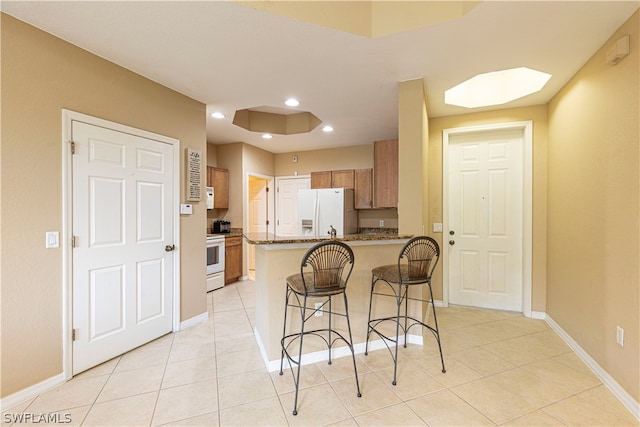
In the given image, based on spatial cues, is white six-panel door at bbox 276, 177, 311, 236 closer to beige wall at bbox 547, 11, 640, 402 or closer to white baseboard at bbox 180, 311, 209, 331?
white baseboard at bbox 180, 311, 209, 331

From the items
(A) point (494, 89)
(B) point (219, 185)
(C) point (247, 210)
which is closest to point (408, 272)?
(A) point (494, 89)

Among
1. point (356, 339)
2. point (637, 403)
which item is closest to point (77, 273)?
point (356, 339)

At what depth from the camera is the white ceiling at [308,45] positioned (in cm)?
178

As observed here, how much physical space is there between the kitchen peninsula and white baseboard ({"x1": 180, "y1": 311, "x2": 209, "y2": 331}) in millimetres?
888

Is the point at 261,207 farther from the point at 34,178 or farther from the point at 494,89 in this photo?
the point at 494,89

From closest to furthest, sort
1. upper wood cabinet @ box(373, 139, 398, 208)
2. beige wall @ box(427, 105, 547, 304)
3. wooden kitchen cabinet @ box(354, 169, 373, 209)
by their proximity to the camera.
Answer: beige wall @ box(427, 105, 547, 304) < upper wood cabinet @ box(373, 139, 398, 208) < wooden kitchen cabinet @ box(354, 169, 373, 209)

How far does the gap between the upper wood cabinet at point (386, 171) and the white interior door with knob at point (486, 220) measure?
0.79 metres

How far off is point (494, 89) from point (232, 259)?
14.9 feet

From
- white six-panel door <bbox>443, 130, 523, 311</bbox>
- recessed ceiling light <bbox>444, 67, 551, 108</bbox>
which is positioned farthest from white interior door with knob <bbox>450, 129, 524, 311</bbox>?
recessed ceiling light <bbox>444, 67, 551, 108</bbox>

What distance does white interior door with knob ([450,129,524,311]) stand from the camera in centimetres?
343

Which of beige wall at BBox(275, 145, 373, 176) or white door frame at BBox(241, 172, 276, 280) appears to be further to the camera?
beige wall at BBox(275, 145, 373, 176)

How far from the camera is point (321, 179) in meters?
5.32

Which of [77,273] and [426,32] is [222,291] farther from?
[426,32]

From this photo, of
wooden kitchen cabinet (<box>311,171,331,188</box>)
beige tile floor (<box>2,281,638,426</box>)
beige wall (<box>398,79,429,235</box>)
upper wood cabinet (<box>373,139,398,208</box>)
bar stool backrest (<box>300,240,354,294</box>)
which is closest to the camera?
beige tile floor (<box>2,281,638,426</box>)
